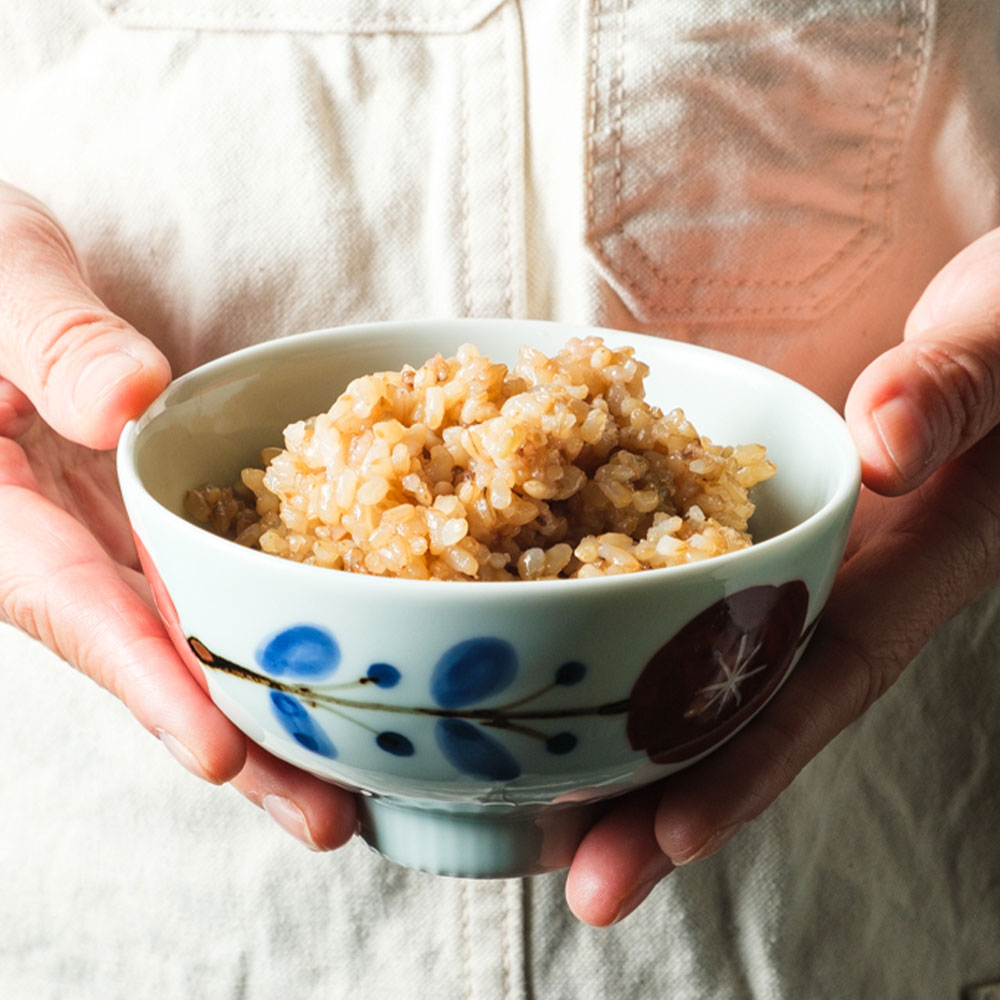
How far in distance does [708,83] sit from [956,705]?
81cm

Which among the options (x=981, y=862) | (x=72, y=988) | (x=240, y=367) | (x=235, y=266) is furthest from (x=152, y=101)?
(x=981, y=862)

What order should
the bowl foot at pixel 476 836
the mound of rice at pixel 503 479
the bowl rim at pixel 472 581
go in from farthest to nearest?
the bowl foot at pixel 476 836 → the mound of rice at pixel 503 479 → the bowl rim at pixel 472 581

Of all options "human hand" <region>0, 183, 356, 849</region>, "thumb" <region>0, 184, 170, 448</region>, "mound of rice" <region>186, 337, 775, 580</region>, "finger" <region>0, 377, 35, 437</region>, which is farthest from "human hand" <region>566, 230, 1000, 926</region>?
"finger" <region>0, 377, 35, 437</region>

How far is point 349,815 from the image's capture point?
0.85 m

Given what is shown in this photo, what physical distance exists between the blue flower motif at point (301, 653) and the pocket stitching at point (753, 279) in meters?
0.61

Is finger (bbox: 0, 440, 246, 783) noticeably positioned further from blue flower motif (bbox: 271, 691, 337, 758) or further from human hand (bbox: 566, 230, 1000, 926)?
human hand (bbox: 566, 230, 1000, 926)

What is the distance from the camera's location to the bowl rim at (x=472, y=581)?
1.94 ft

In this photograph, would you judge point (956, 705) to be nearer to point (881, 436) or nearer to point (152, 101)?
point (881, 436)

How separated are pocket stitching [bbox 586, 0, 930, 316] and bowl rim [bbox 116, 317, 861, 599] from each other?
0.17m

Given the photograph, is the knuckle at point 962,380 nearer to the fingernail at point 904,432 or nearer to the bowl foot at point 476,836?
the fingernail at point 904,432

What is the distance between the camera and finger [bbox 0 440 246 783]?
0.77 meters

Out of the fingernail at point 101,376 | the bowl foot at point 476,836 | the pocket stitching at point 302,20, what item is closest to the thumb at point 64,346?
the fingernail at point 101,376

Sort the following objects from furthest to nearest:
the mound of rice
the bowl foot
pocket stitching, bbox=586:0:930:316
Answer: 1. pocket stitching, bbox=586:0:930:316
2. the bowl foot
3. the mound of rice

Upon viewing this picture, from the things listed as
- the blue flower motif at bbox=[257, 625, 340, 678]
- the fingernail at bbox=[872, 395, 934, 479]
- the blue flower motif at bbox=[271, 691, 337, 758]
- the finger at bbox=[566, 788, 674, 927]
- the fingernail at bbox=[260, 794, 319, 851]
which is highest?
the blue flower motif at bbox=[257, 625, 340, 678]
